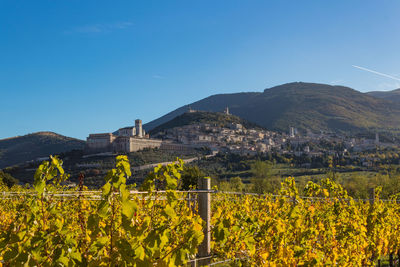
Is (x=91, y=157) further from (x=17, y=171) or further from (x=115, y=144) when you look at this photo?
(x=17, y=171)

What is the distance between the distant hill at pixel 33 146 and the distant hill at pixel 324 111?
236 feet

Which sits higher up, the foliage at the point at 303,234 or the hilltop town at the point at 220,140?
the hilltop town at the point at 220,140

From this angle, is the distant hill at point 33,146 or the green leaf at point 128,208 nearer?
the green leaf at point 128,208

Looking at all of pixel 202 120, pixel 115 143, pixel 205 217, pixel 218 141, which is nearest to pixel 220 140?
pixel 218 141

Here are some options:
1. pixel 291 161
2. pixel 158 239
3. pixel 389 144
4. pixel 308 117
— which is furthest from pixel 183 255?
pixel 308 117

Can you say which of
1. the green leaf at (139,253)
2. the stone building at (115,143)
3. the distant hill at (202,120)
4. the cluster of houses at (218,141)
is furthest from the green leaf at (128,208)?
the distant hill at (202,120)

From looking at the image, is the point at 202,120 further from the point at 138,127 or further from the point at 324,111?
the point at 324,111

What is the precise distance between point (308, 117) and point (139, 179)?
104 m

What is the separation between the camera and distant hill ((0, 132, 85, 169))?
92469mm

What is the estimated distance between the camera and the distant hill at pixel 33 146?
92469mm

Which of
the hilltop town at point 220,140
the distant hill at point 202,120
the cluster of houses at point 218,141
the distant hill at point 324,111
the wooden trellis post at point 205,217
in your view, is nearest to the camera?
the wooden trellis post at point 205,217

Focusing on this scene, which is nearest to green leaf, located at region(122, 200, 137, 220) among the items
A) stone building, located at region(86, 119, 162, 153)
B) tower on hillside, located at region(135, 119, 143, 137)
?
stone building, located at region(86, 119, 162, 153)

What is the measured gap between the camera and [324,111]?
14638cm

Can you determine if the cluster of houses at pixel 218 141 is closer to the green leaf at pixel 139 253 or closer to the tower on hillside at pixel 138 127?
the tower on hillside at pixel 138 127
